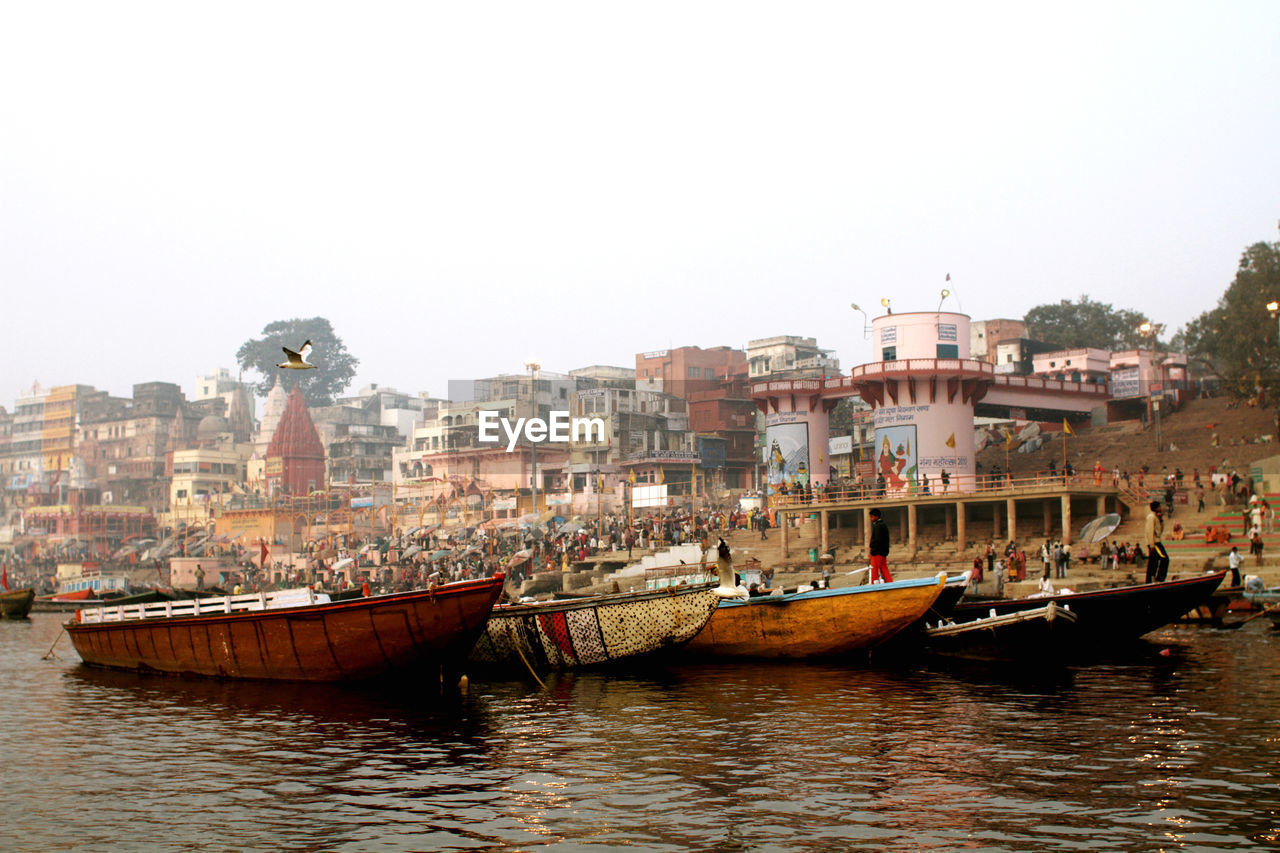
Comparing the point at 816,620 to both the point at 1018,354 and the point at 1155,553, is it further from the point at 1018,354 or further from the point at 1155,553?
the point at 1018,354

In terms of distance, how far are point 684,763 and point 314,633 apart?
28.6 ft

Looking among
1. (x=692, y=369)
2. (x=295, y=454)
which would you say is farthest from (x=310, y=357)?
(x=692, y=369)

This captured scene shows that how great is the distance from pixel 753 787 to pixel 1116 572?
25001 mm

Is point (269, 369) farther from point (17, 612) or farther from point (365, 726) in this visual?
point (365, 726)

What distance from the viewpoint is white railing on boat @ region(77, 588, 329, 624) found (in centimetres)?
1886

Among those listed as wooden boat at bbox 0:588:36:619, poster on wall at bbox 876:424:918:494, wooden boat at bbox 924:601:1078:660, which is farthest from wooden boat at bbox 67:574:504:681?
wooden boat at bbox 0:588:36:619

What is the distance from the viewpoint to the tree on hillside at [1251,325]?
48.1 metres

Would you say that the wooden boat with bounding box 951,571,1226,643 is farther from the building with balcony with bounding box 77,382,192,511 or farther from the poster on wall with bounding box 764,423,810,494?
the building with balcony with bounding box 77,382,192,511

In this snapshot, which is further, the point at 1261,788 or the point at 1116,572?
the point at 1116,572

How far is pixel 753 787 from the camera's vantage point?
10.4 m

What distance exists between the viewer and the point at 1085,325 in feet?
305

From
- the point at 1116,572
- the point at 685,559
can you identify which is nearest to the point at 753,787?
the point at 1116,572
